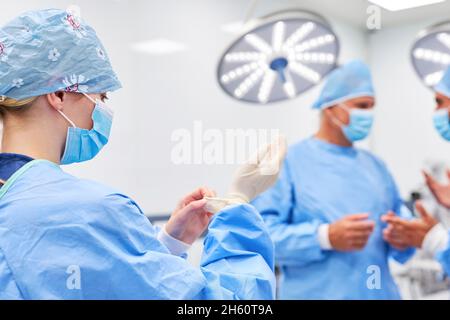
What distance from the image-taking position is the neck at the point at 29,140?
1016 millimetres

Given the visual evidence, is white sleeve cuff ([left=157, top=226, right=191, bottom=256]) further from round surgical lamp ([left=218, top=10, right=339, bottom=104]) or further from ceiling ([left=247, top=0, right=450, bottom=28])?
ceiling ([left=247, top=0, right=450, bottom=28])

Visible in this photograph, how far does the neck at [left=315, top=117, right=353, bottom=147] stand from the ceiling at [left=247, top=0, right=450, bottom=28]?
442 millimetres

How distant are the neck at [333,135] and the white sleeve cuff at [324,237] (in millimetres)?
433

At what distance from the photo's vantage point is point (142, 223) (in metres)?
0.97

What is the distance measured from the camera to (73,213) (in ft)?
2.98

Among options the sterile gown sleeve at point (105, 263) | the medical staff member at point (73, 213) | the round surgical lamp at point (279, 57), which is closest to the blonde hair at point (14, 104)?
the medical staff member at point (73, 213)

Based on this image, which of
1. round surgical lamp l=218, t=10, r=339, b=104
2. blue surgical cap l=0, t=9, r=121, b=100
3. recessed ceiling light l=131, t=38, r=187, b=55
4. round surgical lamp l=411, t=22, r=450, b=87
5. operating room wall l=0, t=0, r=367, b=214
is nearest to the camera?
blue surgical cap l=0, t=9, r=121, b=100

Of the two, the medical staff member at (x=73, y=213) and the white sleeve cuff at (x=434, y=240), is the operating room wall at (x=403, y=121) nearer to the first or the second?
the white sleeve cuff at (x=434, y=240)

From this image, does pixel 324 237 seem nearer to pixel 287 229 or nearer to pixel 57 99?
pixel 287 229

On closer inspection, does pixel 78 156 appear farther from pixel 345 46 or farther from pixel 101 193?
pixel 345 46

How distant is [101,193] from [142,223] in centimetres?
9

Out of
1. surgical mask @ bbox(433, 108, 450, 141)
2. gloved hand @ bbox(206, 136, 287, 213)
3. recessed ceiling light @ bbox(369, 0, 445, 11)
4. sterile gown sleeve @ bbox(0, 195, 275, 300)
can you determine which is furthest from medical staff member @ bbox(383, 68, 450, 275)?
sterile gown sleeve @ bbox(0, 195, 275, 300)

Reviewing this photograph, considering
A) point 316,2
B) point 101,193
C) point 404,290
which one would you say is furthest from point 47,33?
point 404,290

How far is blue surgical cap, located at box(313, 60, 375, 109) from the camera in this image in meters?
2.34
